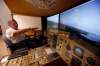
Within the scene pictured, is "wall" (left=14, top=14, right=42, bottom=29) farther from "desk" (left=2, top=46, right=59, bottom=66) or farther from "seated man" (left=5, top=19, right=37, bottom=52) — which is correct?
"desk" (left=2, top=46, right=59, bottom=66)

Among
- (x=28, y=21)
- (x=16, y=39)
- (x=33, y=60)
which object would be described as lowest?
(x=33, y=60)

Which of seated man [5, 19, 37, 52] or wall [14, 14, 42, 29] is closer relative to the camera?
seated man [5, 19, 37, 52]

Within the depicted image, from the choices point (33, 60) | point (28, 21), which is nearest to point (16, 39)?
point (28, 21)

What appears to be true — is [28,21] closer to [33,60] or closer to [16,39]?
[16,39]

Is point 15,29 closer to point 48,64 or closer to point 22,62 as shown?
point 22,62

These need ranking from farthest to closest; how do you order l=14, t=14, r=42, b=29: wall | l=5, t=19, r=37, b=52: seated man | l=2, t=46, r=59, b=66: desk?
l=14, t=14, r=42, b=29: wall < l=5, t=19, r=37, b=52: seated man < l=2, t=46, r=59, b=66: desk

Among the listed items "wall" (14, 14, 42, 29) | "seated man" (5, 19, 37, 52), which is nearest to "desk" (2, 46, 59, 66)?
"seated man" (5, 19, 37, 52)

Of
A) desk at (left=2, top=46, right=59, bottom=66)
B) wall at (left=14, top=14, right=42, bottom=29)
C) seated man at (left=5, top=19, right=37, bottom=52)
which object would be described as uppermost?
wall at (left=14, top=14, right=42, bottom=29)

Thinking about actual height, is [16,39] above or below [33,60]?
above

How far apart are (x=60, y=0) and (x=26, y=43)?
109cm

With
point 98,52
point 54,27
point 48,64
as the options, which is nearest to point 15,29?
point 54,27

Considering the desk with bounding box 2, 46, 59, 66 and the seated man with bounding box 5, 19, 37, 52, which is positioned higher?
the seated man with bounding box 5, 19, 37, 52

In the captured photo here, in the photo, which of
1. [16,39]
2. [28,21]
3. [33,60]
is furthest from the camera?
[28,21]

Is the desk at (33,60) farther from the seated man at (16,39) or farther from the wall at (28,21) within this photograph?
the wall at (28,21)
